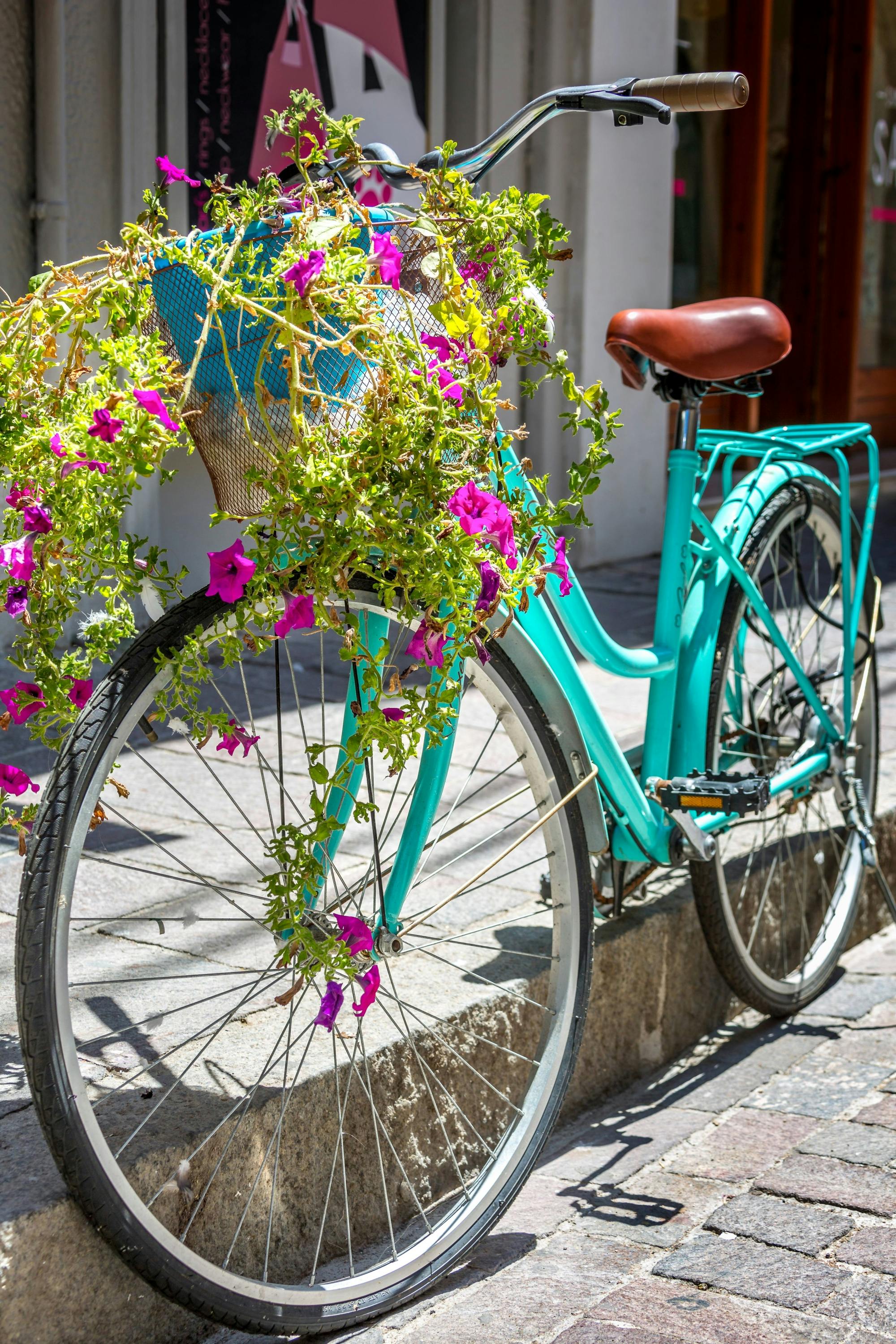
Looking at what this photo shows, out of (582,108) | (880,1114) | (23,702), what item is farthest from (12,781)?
(880,1114)

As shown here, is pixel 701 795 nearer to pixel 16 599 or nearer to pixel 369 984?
pixel 369 984

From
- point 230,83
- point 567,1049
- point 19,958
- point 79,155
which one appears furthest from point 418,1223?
point 230,83

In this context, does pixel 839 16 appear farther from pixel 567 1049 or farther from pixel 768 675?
pixel 567 1049

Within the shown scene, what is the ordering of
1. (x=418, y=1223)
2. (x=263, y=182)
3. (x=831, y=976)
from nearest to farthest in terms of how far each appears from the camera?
(x=263, y=182), (x=418, y=1223), (x=831, y=976)

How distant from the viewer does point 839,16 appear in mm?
9773

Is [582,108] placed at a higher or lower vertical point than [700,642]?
higher

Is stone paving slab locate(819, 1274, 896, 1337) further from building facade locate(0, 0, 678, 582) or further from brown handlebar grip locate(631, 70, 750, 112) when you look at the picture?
building facade locate(0, 0, 678, 582)

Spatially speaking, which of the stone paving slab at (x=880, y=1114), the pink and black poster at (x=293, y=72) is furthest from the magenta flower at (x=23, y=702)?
the pink and black poster at (x=293, y=72)

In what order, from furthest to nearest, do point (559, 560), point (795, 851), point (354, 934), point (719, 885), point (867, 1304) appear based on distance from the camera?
point (795, 851) → point (719, 885) → point (867, 1304) → point (559, 560) → point (354, 934)

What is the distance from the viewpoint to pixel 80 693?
2.00 metres

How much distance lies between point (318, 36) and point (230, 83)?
555 millimetres

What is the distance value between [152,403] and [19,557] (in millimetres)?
251

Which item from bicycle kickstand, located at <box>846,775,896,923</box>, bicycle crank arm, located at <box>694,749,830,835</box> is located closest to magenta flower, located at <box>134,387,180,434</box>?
bicycle crank arm, located at <box>694,749,830,835</box>

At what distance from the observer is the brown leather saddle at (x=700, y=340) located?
8.77ft
